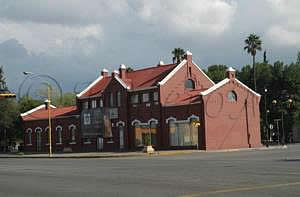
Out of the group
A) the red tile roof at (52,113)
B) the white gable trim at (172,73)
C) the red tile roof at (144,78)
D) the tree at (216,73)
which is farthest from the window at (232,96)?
the tree at (216,73)

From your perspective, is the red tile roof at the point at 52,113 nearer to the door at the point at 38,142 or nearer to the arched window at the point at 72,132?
the arched window at the point at 72,132

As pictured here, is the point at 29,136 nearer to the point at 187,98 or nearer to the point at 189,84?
the point at 189,84

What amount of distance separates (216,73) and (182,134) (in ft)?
132

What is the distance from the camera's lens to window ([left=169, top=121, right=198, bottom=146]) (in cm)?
6182

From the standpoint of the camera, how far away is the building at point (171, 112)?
61.5 meters

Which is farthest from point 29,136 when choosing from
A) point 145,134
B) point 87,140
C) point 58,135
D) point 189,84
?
point 189,84

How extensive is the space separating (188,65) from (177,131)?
856cm

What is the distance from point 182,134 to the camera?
62750 millimetres

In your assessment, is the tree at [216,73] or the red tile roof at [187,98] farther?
the tree at [216,73]

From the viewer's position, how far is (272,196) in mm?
15000

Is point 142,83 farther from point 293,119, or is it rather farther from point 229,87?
point 293,119

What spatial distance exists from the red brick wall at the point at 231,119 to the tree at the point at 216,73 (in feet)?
104

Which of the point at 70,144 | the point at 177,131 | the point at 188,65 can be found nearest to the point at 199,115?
the point at 177,131

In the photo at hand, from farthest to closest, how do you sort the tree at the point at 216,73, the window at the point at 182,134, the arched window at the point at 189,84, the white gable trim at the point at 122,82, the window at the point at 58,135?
Answer: 1. the tree at the point at 216,73
2. the window at the point at 58,135
3. the white gable trim at the point at 122,82
4. the arched window at the point at 189,84
5. the window at the point at 182,134
